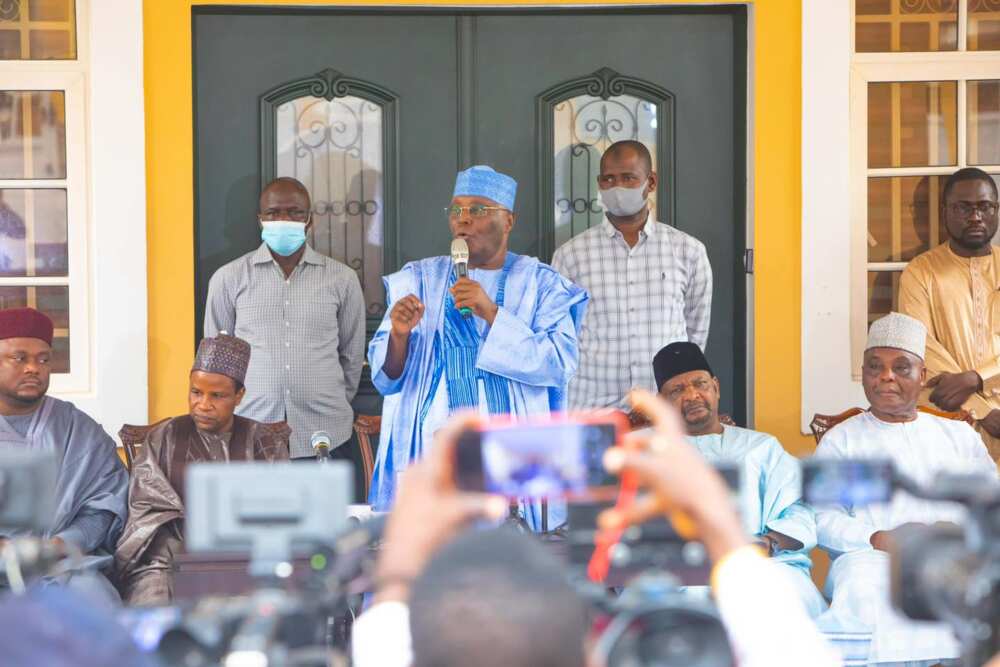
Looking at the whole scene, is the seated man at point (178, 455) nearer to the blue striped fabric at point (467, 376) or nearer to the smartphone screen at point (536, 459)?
the blue striped fabric at point (467, 376)

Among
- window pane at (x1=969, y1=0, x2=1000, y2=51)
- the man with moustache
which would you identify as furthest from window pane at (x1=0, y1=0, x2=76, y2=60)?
window pane at (x1=969, y1=0, x2=1000, y2=51)

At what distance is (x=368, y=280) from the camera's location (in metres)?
5.95

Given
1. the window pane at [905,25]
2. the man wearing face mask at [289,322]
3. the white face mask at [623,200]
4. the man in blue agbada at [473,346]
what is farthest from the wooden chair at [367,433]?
the window pane at [905,25]

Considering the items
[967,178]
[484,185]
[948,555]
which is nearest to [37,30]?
[484,185]

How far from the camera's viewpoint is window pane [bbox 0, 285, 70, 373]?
582cm

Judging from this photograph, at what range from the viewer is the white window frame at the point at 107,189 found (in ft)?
18.7

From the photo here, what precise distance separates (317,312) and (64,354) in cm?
111

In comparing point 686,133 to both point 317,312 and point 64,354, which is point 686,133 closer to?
point 317,312

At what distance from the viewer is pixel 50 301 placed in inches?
229

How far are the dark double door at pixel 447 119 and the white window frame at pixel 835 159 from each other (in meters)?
0.29

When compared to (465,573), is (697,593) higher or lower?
lower

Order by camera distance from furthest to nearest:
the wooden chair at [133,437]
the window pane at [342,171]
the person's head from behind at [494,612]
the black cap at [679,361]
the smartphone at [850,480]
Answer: the window pane at [342,171] < the wooden chair at [133,437] < the black cap at [679,361] < the smartphone at [850,480] < the person's head from behind at [494,612]

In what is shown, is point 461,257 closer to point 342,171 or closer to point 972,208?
point 342,171

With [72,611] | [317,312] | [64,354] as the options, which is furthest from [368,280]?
[72,611]
